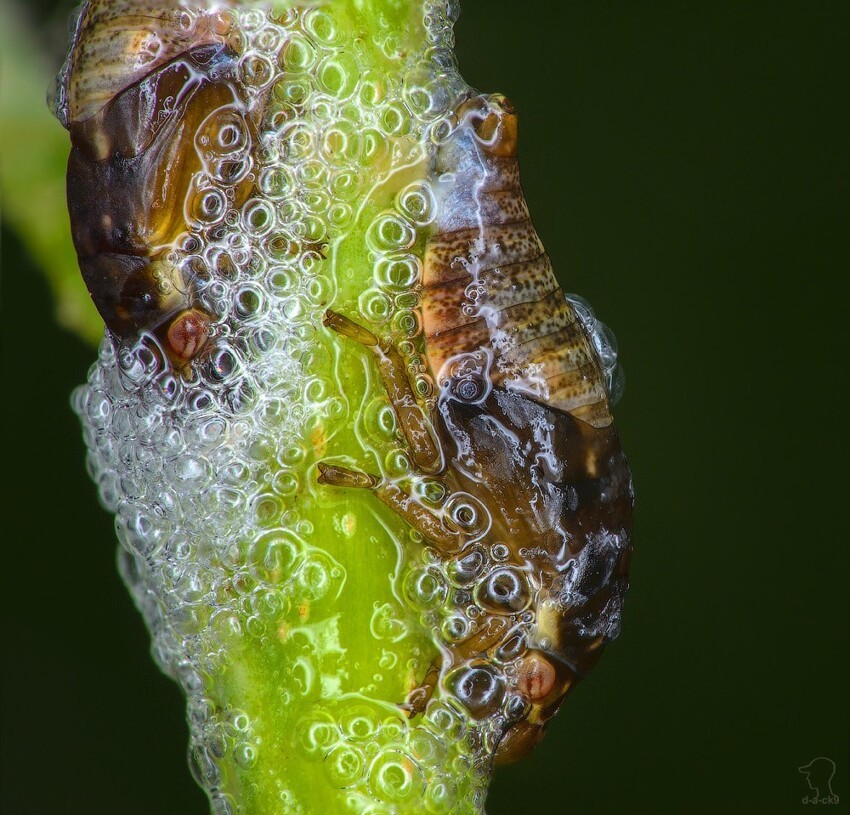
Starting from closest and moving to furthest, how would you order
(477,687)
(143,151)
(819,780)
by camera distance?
(143,151), (477,687), (819,780)

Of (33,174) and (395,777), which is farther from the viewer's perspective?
(33,174)

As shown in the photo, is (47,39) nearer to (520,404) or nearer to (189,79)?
(189,79)

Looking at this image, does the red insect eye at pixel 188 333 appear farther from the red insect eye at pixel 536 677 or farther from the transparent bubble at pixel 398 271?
the red insect eye at pixel 536 677

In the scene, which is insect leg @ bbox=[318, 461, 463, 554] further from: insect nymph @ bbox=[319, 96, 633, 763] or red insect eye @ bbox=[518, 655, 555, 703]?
red insect eye @ bbox=[518, 655, 555, 703]

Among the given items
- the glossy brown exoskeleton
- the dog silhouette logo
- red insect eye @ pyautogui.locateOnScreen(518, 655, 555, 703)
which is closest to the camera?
the glossy brown exoskeleton

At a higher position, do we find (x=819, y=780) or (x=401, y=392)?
(x=401, y=392)

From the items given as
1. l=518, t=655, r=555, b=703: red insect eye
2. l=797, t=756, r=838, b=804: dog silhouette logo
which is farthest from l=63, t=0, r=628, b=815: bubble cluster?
l=797, t=756, r=838, b=804: dog silhouette logo

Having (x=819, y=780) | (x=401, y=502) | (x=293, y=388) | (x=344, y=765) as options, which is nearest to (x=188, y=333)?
(x=293, y=388)

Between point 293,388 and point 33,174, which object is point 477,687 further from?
point 33,174
